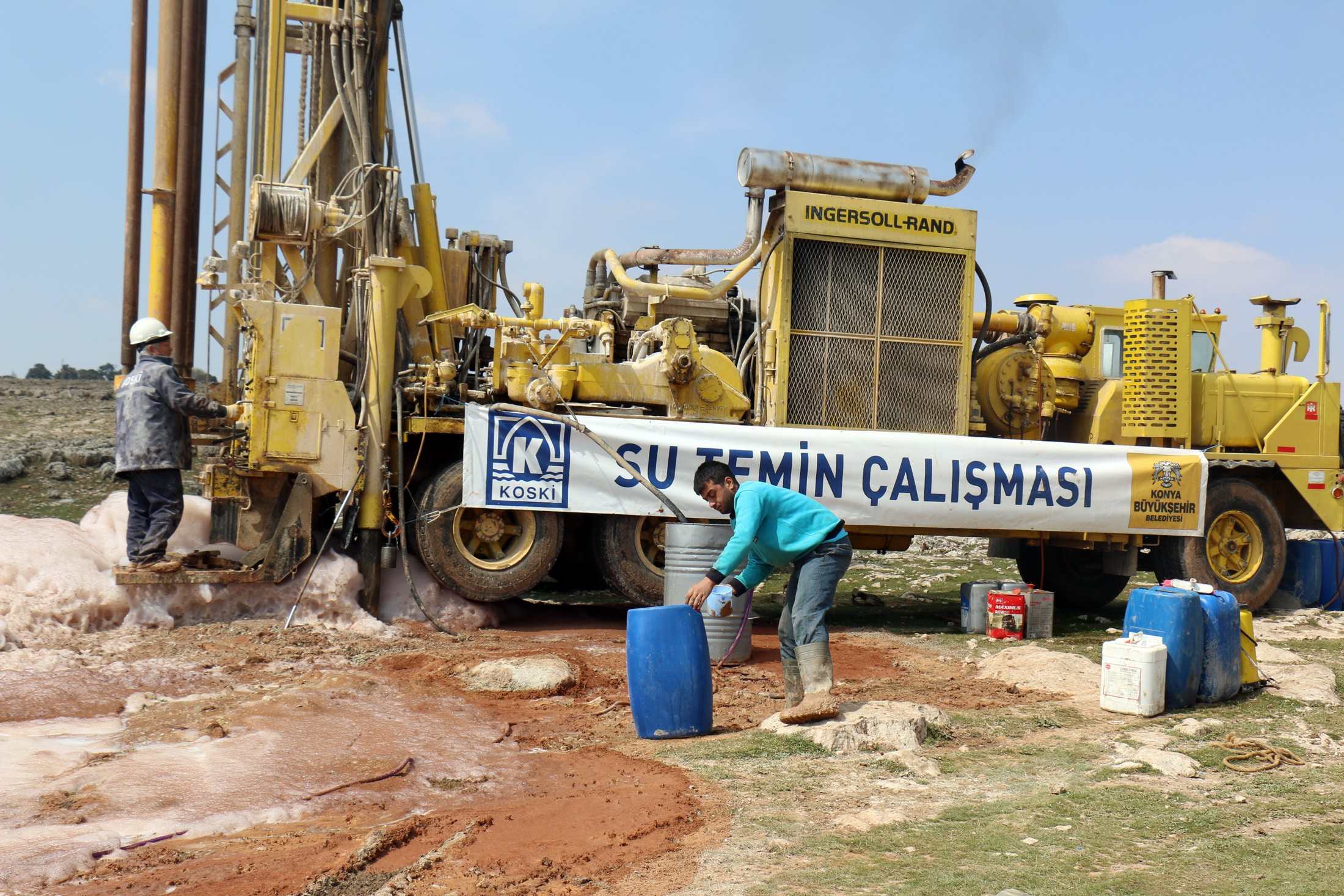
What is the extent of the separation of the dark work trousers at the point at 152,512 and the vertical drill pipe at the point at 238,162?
200 centimetres

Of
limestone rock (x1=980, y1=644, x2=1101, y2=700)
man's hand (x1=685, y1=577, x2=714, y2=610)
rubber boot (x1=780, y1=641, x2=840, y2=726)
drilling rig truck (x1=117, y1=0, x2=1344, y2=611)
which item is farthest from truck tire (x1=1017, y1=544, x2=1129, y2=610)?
man's hand (x1=685, y1=577, x2=714, y2=610)

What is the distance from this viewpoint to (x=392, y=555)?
410 inches

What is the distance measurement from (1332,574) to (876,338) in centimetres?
572

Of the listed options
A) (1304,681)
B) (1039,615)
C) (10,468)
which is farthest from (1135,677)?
(10,468)

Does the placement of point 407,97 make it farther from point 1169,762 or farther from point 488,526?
point 1169,762

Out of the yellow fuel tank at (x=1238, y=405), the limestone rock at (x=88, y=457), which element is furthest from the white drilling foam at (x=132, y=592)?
the limestone rock at (x=88, y=457)

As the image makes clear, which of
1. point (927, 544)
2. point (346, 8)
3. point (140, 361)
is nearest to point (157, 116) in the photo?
point (346, 8)

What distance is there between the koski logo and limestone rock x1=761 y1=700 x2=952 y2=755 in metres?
6.02

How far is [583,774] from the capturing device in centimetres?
616

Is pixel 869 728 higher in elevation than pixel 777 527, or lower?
lower

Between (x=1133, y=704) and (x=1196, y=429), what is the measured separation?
248 inches

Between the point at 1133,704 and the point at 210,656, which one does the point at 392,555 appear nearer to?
the point at 210,656

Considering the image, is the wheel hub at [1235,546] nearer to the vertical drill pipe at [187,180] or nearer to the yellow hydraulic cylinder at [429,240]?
the yellow hydraulic cylinder at [429,240]

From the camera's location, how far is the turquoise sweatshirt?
22.9 feet
